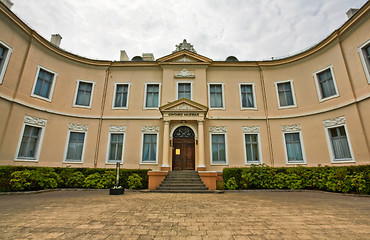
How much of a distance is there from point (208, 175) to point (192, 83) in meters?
8.05

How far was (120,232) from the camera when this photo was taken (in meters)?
3.63

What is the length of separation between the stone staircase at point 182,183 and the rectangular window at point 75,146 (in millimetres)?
7311

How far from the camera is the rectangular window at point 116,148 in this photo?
14.1m

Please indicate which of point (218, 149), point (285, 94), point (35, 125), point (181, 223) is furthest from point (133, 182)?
point (285, 94)

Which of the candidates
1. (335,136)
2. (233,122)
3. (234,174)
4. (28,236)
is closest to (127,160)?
(234,174)

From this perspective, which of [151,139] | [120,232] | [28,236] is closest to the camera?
[28,236]

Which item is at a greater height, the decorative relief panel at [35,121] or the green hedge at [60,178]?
the decorative relief panel at [35,121]

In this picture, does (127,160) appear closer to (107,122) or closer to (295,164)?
(107,122)

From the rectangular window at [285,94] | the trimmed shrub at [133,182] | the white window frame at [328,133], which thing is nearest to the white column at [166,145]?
the trimmed shrub at [133,182]

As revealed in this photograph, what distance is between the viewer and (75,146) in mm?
13930

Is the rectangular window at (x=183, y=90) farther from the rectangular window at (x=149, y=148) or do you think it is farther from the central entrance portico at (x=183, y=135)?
the rectangular window at (x=149, y=148)

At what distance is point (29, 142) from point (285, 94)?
19.4 metres

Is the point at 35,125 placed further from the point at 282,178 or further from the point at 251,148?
the point at 282,178

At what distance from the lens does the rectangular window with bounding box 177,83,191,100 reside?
50.6 ft
